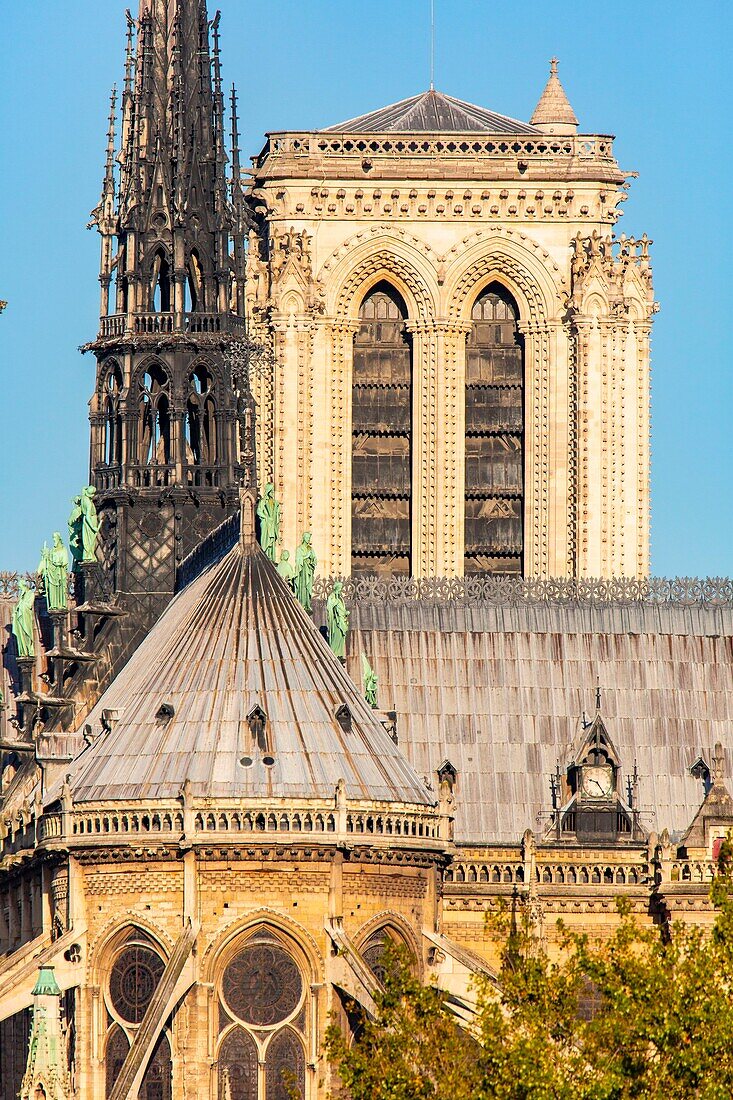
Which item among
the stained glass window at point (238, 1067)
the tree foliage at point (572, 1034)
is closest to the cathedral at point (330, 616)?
the stained glass window at point (238, 1067)

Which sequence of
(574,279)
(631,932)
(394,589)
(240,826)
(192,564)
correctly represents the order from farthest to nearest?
(574,279) → (394,589) → (192,564) → (240,826) → (631,932)

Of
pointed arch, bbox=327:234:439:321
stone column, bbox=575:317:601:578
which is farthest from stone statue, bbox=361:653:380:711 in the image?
pointed arch, bbox=327:234:439:321

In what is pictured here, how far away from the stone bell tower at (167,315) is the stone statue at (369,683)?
511 centimetres

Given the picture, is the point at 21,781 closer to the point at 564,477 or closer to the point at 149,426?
the point at 149,426

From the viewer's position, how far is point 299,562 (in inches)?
4897

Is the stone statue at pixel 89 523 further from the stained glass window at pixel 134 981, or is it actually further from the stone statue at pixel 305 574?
the stained glass window at pixel 134 981

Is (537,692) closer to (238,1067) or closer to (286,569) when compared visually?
(286,569)

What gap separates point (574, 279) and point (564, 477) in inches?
215

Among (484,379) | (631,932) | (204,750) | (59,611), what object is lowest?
(631,932)

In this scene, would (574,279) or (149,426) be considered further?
(574,279)

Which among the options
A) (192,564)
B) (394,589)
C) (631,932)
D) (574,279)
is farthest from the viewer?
(574,279)

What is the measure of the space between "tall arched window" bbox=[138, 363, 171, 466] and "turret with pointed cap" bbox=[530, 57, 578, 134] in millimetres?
23744

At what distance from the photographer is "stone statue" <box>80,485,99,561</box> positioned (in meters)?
125

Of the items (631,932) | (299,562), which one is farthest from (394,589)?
(631,932)
